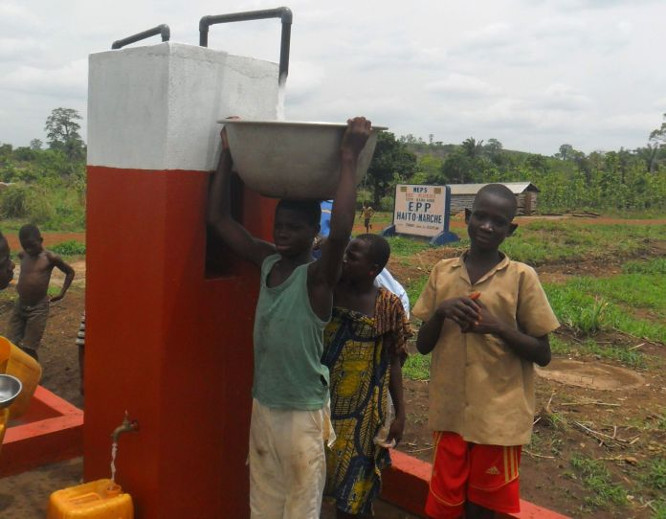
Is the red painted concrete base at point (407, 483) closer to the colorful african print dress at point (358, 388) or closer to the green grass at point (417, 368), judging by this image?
the colorful african print dress at point (358, 388)

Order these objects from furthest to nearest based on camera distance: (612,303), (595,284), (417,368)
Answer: (595,284), (612,303), (417,368)

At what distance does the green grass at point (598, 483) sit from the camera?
3.47 meters

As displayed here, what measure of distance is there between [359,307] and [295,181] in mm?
628

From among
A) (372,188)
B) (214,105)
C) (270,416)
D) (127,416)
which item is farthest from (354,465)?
(372,188)

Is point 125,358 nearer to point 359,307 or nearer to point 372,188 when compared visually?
point 359,307

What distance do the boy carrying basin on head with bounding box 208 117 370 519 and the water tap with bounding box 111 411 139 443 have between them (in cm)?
48

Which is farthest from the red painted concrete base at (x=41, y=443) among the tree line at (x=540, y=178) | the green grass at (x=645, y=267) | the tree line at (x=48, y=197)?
the tree line at (x=540, y=178)

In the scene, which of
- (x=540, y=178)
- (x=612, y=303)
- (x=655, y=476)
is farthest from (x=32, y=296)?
(x=540, y=178)

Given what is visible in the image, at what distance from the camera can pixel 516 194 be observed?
29.7 metres

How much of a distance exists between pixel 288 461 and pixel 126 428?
0.67m

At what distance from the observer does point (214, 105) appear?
8.49ft

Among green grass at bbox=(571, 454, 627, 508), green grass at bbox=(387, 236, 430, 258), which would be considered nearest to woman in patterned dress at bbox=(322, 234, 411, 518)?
green grass at bbox=(571, 454, 627, 508)

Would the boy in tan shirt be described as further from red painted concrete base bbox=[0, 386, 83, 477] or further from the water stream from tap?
red painted concrete base bbox=[0, 386, 83, 477]

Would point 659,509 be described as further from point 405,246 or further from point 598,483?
point 405,246
